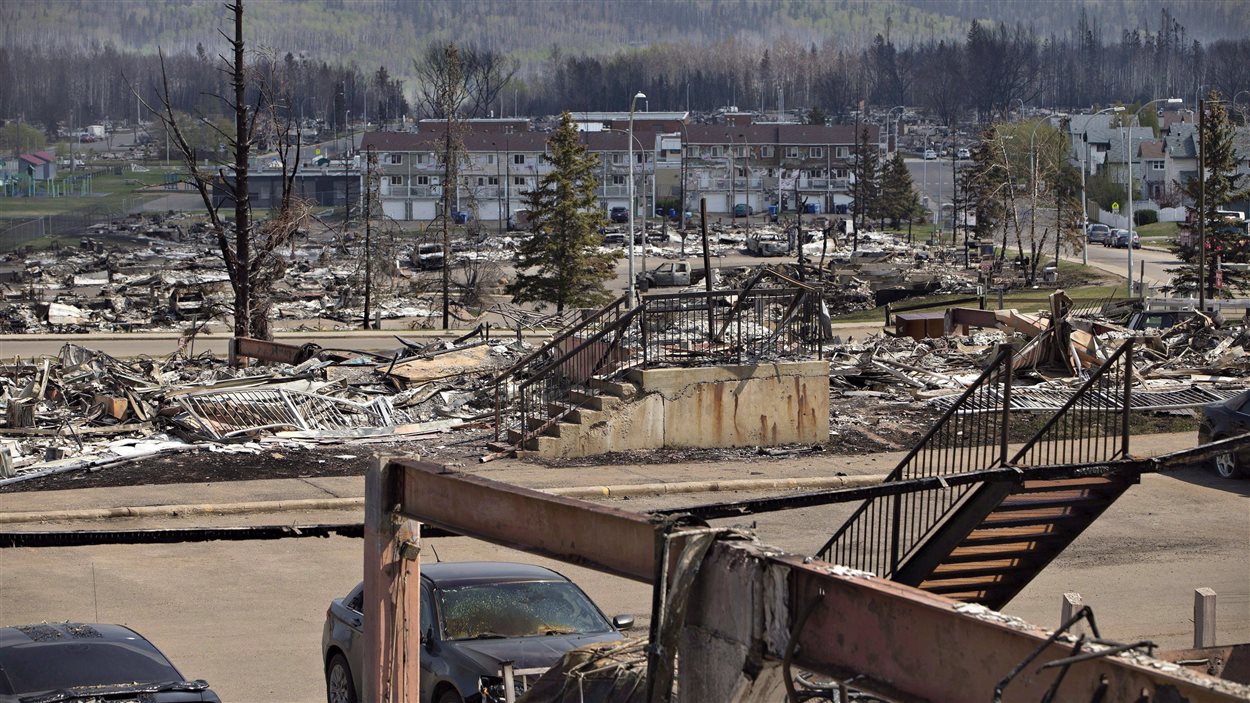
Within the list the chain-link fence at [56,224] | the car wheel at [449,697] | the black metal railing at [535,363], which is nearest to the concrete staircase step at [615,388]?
the black metal railing at [535,363]

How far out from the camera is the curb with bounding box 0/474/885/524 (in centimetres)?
1881

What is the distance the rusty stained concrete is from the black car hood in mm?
11404

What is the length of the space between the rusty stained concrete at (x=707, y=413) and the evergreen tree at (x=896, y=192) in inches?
4466

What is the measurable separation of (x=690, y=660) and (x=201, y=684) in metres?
4.48

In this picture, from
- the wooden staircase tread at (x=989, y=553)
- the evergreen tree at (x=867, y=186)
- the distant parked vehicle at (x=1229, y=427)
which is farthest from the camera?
the evergreen tree at (x=867, y=186)

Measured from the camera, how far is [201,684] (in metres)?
9.62

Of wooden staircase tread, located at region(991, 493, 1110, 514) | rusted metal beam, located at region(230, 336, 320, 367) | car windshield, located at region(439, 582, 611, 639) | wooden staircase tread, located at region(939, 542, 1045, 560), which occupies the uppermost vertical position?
wooden staircase tread, located at region(991, 493, 1110, 514)

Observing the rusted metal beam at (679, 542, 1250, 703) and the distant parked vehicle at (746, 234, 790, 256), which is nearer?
the rusted metal beam at (679, 542, 1250, 703)

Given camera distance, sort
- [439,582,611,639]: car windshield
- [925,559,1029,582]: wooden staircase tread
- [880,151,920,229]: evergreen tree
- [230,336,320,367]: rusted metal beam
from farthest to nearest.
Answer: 1. [880,151,920,229]: evergreen tree
2. [230,336,320,367]: rusted metal beam
3. [925,559,1029,582]: wooden staircase tread
4. [439,582,611,639]: car windshield

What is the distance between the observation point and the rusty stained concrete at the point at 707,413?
22.6 metres

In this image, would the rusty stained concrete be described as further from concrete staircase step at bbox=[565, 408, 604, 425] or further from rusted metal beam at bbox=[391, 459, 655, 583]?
rusted metal beam at bbox=[391, 459, 655, 583]

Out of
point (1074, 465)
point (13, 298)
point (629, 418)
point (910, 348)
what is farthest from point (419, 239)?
point (1074, 465)

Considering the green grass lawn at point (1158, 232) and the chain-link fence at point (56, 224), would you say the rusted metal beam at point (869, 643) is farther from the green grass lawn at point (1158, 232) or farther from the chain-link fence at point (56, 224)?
the chain-link fence at point (56, 224)

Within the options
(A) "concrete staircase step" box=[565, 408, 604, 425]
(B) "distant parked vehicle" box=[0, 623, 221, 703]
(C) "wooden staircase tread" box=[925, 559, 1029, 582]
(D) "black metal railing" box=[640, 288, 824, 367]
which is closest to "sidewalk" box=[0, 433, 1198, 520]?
(A) "concrete staircase step" box=[565, 408, 604, 425]
